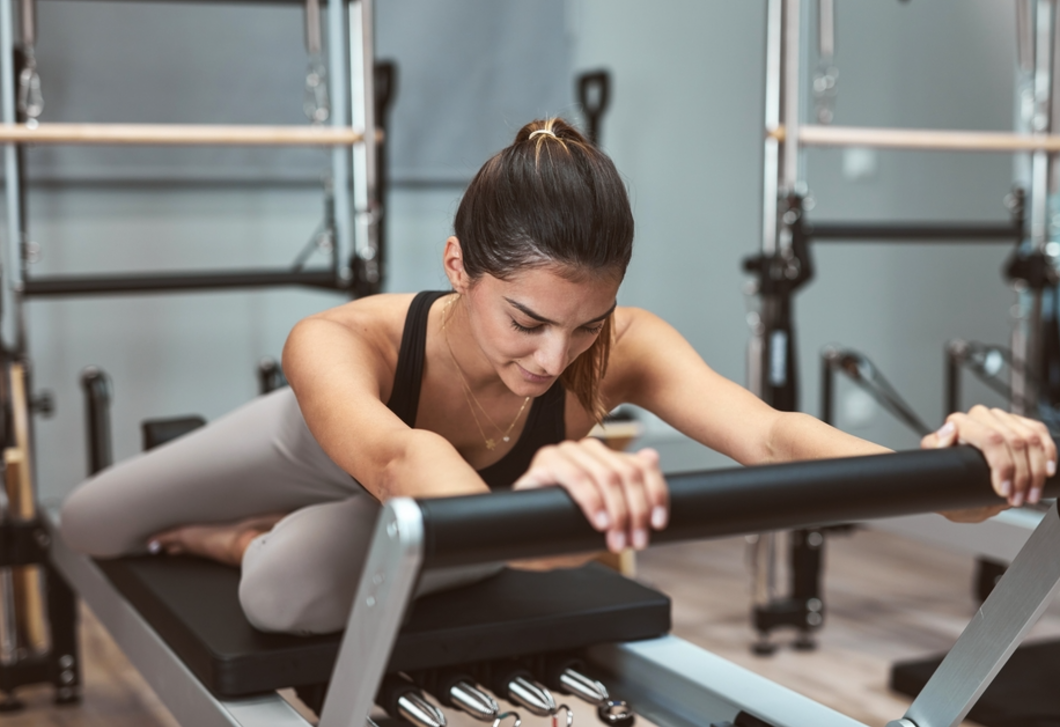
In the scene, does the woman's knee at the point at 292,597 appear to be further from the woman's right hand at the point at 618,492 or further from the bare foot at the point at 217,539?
the woman's right hand at the point at 618,492

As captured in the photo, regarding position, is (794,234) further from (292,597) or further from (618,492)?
(618,492)

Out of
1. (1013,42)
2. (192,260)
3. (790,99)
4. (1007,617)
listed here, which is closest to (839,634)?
(790,99)

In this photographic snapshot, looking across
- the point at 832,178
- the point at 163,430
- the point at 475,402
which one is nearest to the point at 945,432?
the point at 475,402

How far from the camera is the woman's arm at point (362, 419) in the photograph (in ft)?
2.99

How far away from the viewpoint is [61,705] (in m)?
2.21

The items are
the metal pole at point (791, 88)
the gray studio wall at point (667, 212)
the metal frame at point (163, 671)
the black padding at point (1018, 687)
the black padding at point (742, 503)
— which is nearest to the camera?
the black padding at point (742, 503)

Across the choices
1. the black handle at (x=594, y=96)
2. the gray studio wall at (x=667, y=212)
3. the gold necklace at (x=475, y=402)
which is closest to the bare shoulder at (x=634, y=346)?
the gold necklace at (x=475, y=402)

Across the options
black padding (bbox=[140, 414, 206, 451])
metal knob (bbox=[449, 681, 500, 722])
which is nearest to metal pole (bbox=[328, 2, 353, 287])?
black padding (bbox=[140, 414, 206, 451])

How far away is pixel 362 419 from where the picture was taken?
1.04m

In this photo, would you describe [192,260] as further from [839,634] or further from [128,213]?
[839,634]

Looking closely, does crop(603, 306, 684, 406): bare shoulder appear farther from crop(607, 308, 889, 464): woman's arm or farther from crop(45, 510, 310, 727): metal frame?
crop(45, 510, 310, 727): metal frame

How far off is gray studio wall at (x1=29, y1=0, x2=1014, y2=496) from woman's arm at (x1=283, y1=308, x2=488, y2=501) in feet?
4.81

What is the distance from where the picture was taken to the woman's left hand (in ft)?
2.92

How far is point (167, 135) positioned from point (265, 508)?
85cm
